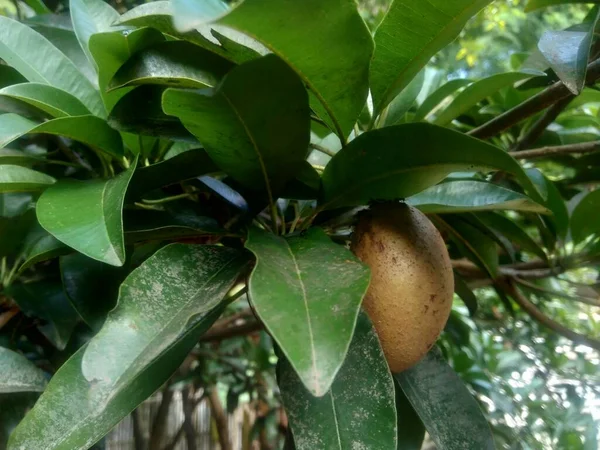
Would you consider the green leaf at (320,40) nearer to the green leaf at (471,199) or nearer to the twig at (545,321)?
the green leaf at (471,199)

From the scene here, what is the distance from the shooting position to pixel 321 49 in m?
0.32

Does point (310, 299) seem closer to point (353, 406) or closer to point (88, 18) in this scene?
point (353, 406)

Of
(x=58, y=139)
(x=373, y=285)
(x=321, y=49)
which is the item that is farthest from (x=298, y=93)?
(x=58, y=139)

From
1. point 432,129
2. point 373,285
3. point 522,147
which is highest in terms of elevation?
point 432,129

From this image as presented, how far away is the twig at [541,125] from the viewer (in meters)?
0.62

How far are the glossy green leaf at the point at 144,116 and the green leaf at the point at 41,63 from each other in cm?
12

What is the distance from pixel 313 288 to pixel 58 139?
43 cm

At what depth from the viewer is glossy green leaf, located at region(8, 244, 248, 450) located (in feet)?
0.94

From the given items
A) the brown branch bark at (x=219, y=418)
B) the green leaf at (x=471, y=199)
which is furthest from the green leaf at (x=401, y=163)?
the brown branch bark at (x=219, y=418)

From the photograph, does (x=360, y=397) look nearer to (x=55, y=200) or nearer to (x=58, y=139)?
(x=55, y=200)

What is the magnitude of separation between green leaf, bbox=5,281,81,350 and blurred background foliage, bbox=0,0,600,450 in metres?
0.55

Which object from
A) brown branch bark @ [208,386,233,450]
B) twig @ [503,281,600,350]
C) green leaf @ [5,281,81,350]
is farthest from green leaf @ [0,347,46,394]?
brown branch bark @ [208,386,233,450]

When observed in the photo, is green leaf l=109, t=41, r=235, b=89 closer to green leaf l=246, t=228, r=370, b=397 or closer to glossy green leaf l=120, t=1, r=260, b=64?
glossy green leaf l=120, t=1, r=260, b=64

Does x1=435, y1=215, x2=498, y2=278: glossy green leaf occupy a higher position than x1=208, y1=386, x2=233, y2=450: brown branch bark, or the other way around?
x1=435, y1=215, x2=498, y2=278: glossy green leaf
